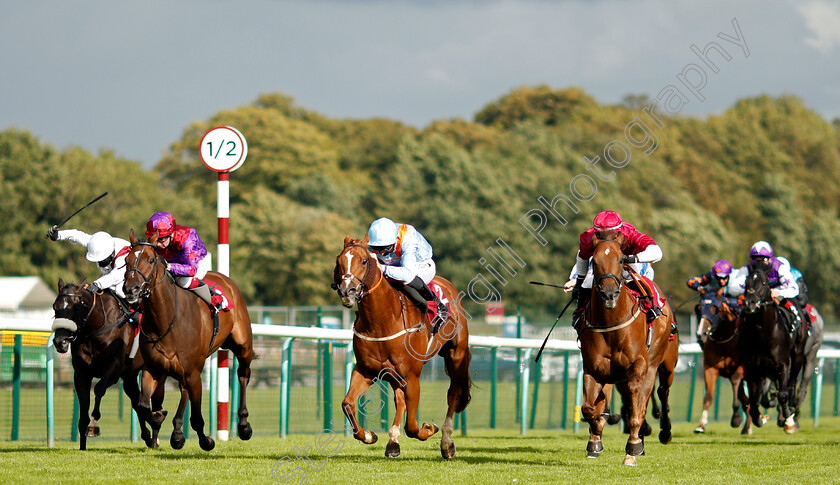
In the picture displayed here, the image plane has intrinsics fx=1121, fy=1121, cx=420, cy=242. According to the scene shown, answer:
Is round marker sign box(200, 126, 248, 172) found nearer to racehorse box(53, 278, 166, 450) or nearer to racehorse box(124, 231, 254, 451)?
racehorse box(53, 278, 166, 450)

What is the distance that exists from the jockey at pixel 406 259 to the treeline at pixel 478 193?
23.5 meters

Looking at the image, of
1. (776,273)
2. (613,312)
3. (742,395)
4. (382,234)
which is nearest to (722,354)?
(742,395)

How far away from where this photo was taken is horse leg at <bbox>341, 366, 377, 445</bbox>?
7791mm

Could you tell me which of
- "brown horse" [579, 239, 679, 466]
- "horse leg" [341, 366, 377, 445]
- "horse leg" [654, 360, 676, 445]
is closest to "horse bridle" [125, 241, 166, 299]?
"horse leg" [341, 366, 377, 445]

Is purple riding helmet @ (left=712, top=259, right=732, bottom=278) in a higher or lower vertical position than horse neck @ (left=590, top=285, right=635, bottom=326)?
higher

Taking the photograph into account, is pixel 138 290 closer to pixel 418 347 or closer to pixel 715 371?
pixel 418 347

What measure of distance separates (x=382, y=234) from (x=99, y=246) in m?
2.60

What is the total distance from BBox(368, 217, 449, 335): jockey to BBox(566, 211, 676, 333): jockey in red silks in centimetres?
107

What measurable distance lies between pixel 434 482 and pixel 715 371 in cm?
764

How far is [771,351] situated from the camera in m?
12.4

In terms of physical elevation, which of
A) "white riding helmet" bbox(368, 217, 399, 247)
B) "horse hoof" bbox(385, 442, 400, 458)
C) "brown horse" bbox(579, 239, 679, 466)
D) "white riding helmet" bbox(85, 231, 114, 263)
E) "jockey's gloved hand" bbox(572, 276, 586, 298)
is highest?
"white riding helmet" bbox(368, 217, 399, 247)

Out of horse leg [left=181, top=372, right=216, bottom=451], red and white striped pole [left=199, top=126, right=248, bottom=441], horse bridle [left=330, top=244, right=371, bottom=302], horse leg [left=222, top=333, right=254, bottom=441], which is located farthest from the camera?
red and white striped pole [left=199, top=126, right=248, bottom=441]

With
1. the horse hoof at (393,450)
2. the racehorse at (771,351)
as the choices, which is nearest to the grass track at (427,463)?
the horse hoof at (393,450)

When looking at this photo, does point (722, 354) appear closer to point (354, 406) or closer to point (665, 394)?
point (665, 394)
